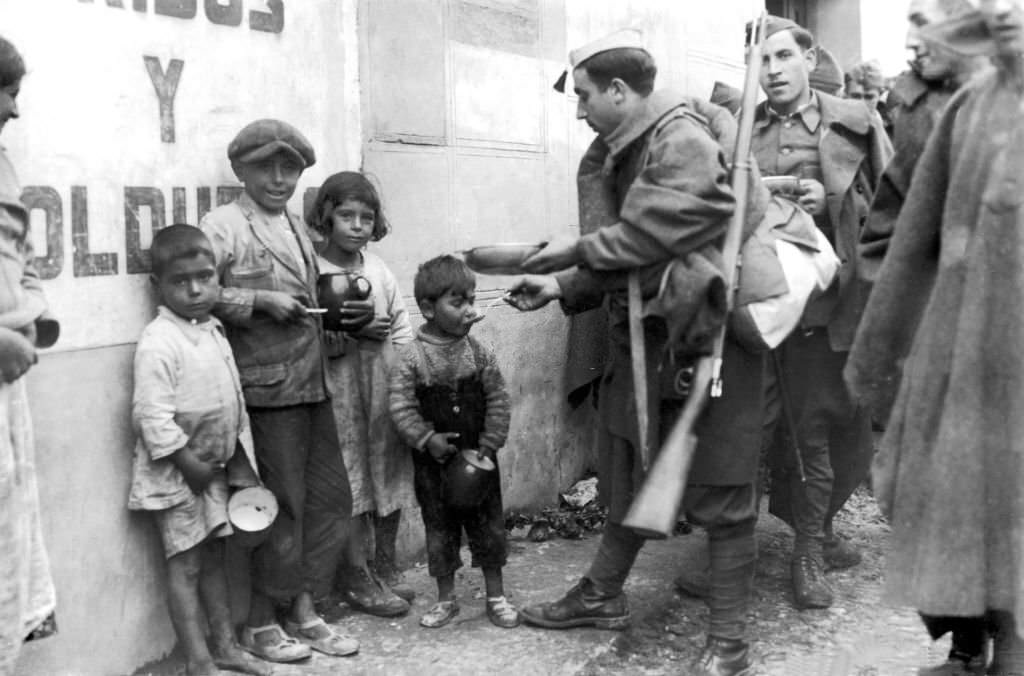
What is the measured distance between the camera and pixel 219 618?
3744 mm

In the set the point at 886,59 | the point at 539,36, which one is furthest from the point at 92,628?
the point at 886,59

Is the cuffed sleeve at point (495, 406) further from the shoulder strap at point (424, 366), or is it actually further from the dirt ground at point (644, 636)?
the dirt ground at point (644, 636)

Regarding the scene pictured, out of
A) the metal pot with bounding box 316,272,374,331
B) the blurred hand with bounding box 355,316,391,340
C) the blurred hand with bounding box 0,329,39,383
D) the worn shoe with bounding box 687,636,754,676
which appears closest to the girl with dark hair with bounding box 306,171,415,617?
the blurred hand with bounding box 355,316,391,340

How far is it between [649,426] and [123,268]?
5.75ft

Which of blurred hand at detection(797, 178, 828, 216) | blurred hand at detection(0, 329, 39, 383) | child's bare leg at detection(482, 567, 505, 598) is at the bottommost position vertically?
child's bare leg at detection(482, 567, 505, 598)

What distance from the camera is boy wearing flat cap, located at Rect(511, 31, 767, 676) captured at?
3396 millimetres

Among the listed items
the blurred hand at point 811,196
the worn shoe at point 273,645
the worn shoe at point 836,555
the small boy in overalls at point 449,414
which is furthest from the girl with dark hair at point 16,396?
the worn shoe at point 836,555

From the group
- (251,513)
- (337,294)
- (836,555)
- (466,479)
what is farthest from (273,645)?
(836,555)

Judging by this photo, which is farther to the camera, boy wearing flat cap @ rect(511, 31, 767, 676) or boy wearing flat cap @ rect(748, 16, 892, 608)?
boy wearing flat cap @ rect(748, 16, 892, 608)

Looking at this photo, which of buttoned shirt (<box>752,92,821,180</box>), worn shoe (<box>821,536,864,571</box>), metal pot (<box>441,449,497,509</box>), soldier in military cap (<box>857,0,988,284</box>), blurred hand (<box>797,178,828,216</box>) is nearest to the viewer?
soldier in military cap (<box>857,0,988,284</box>)

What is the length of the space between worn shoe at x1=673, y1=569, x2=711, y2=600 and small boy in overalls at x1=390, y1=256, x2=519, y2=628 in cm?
72

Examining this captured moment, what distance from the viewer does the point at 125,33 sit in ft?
11.5

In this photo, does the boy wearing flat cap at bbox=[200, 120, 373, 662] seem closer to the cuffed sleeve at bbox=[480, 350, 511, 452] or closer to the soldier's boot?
the cuffed sleeve at bbox=[480, 350, 511, 452]

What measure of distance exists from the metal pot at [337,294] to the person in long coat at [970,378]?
1890 millimetres
